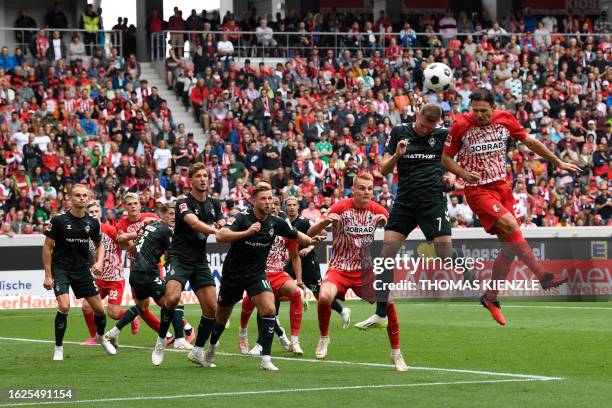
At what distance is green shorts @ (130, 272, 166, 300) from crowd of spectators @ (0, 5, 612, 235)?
375 inches

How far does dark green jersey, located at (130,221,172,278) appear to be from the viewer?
17344mm

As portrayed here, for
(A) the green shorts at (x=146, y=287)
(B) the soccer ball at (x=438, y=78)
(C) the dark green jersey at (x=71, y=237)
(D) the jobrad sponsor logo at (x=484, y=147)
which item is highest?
(B) the soccer ball at (x=438, y=78)

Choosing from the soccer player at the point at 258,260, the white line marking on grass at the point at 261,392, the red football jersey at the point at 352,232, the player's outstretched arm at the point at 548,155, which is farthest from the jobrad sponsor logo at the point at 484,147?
the red football jersey at the point at 352,232

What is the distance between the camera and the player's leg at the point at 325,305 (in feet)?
50.6

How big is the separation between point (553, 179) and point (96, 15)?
1361cm

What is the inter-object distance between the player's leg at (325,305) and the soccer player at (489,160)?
2531mm

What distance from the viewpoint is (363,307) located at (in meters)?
26.4

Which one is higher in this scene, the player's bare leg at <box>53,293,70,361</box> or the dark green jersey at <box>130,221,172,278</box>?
the dark green jersey at <box>130,221,172,278</box>

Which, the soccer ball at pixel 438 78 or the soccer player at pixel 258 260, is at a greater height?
the soccer ball at pixel 438 78

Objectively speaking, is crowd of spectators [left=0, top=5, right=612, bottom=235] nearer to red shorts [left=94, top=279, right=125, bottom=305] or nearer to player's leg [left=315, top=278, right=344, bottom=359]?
red shorts [left=94, top=279, right=125, bottom=305]

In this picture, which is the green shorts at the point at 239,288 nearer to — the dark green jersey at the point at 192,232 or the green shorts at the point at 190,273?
the green shorts at the point at 190,273

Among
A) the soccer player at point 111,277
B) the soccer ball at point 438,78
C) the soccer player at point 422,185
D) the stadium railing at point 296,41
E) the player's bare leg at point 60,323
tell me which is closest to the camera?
the soccer player at point 422,185

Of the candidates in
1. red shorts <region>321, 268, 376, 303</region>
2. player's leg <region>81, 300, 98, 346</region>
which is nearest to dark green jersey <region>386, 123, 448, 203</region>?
red shorts <region>321, 268, 376, 303</region>

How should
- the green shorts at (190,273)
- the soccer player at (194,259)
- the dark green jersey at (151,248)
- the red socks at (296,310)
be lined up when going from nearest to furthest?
the soccer player at (194,259) < the green shorts at (190,273) < the dark green jersey at (151,248) < the red socks at (296,310)
